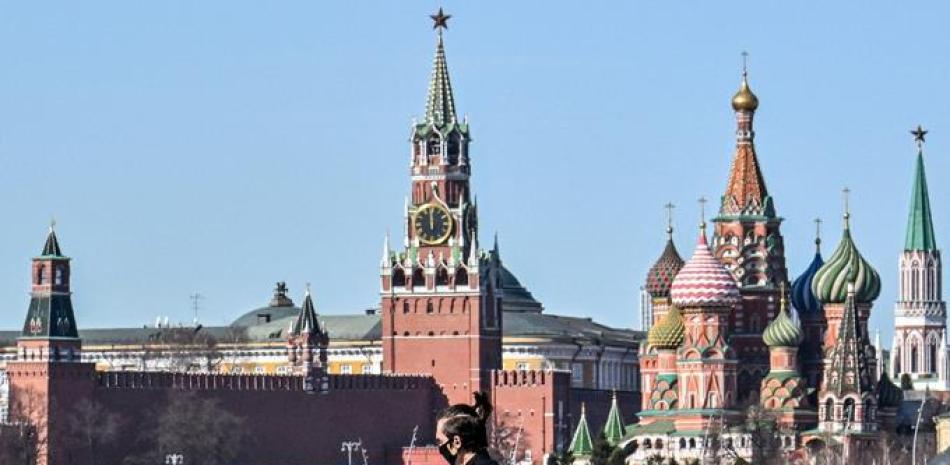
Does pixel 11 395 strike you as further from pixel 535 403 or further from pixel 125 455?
pixel 535 403

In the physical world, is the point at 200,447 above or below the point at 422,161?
below

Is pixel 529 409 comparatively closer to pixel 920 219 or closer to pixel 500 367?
pixel 500 367

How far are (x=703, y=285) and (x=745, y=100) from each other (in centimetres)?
1013

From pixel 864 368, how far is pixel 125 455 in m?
23.9

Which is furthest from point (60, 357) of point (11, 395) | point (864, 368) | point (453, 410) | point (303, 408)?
point (453, 410)

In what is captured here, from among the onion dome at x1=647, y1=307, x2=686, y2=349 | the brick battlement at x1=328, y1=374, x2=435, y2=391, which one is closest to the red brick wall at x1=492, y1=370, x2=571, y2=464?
the brick battlement at x1=328, y1=374, x2=435, y2=391

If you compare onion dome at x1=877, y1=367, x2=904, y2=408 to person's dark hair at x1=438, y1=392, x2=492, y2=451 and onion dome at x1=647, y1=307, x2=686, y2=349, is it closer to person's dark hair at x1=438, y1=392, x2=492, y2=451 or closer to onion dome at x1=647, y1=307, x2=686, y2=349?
onion dome at x1=647, y1=307, x2=686, y2=349

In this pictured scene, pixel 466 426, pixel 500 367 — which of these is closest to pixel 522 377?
pixel 500 367

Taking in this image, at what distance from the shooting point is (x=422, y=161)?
113m

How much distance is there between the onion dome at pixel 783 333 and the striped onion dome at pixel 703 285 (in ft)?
5.17

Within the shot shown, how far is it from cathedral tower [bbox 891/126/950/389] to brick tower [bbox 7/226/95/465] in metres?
55.9

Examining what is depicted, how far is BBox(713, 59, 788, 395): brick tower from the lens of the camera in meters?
110

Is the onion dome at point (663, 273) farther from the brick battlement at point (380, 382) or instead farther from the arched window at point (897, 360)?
the arched window at point (897, 360)

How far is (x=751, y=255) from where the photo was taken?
110438 millimetres
